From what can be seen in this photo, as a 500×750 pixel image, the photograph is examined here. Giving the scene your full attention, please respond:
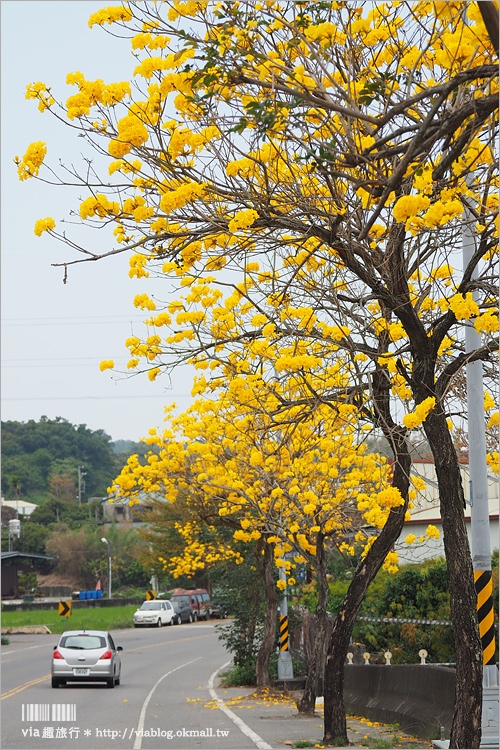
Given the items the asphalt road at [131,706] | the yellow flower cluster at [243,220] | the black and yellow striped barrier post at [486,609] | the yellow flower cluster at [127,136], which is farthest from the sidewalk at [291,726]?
the yellow flower cluster at [127,136]

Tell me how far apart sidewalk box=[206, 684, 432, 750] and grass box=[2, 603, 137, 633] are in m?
21.1

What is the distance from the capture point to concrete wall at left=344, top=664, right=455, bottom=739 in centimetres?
1104

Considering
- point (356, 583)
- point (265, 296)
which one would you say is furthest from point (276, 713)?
point (265, 296)

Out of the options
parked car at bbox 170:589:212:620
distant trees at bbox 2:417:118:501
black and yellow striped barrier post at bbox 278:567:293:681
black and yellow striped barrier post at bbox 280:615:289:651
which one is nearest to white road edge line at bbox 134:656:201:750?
black and yellow striped barrier post at bbox 278:567:293:681

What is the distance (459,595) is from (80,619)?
134 feet

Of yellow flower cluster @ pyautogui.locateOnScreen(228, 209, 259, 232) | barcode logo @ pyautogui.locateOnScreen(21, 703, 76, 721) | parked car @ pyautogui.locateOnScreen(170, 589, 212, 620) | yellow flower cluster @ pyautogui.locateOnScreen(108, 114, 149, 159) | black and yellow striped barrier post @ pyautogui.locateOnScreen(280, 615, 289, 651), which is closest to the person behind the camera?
yellow flower cluster @ pyautogui.locateOnScreen(228, 209, 259, 232)

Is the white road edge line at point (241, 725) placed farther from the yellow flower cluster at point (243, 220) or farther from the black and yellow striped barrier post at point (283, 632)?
the yellow flower cluster at point (243, 220)

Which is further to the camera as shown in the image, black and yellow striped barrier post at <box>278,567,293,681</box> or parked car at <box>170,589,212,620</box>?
parked car at <box>170,589,212,620</box>

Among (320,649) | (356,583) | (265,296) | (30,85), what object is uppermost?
(30,85)

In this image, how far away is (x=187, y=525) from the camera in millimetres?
24375

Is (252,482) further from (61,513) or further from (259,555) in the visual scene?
(61,513)

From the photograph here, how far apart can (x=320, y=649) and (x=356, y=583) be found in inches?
171

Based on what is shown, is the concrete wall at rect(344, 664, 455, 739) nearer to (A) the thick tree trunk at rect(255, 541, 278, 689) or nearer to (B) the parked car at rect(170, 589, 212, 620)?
(A) the thick tree trunk at rect(255, 541, 278, 689)

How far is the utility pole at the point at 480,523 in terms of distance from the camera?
888 centimetres
